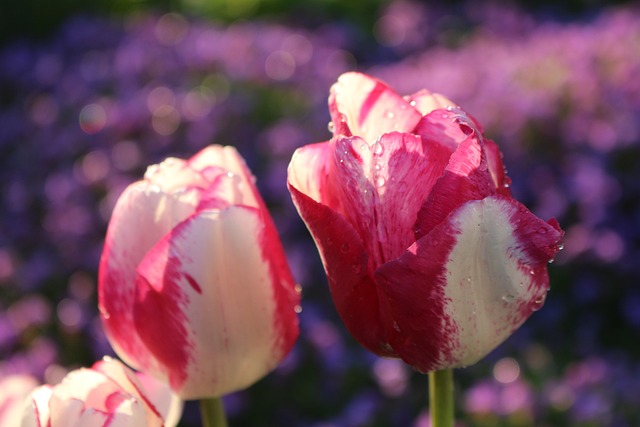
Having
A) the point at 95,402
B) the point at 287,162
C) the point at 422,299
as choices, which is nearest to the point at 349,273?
the point at 422,299

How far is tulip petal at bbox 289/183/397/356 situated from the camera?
1.82 ft

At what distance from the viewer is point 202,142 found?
11.2ft

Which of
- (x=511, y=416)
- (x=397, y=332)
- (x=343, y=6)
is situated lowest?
(x=343, y=6)

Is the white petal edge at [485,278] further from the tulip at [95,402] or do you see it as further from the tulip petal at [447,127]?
the tulip at [95,402]

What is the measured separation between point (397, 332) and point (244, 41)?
413 centimetres

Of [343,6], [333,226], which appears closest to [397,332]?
[333,226]

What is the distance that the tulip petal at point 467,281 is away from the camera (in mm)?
539

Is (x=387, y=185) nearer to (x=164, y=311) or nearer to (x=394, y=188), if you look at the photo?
(x=394, y=188)

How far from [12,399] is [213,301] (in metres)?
0.15

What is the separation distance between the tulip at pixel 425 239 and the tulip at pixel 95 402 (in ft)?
0.40

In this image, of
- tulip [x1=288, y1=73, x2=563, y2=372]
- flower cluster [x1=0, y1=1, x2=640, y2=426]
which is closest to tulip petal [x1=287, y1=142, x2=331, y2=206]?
tulip [x1=288, y1=73, x2=563, y2=372]

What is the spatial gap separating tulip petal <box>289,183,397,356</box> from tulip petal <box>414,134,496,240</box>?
0.04 meters

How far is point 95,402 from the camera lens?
54cm

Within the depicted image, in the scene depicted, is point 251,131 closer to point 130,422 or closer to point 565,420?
point 565,420
